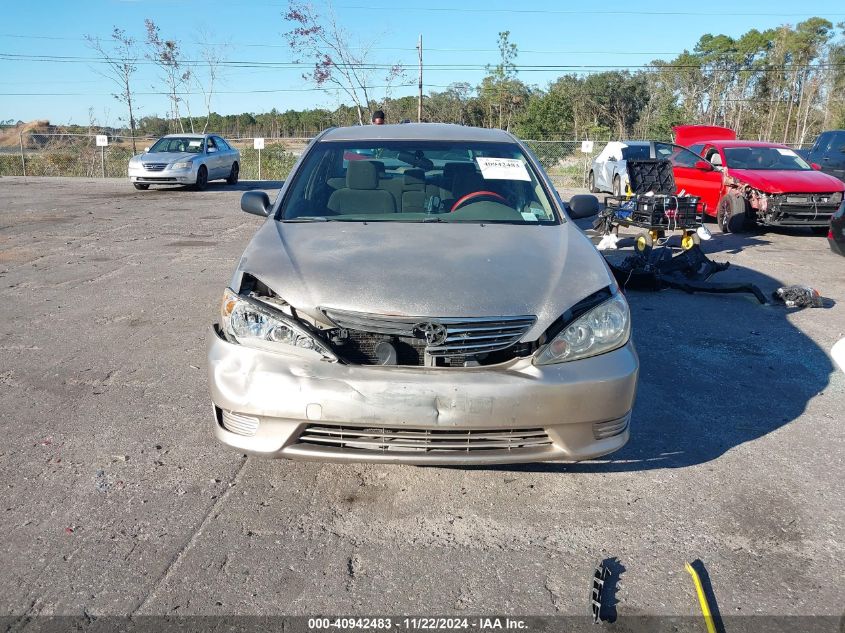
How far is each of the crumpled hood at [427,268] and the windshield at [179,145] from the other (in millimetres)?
17504

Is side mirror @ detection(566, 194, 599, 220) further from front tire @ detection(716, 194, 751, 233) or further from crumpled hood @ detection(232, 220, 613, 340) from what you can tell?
front tire @ detection(716, 194, 751, 233)

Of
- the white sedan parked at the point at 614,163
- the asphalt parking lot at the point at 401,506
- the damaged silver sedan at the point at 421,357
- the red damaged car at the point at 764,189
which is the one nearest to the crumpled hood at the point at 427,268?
the damaged silver sedan at the point at 421,357

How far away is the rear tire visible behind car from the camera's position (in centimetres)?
1181

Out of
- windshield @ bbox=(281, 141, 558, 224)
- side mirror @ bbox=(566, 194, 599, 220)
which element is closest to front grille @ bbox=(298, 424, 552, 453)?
windshield @ bbox=(281, 141, 558, 224)

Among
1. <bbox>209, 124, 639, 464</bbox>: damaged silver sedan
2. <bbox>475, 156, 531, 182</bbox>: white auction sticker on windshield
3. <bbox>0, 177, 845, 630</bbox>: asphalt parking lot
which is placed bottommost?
<bbox>0, 177, 845, 630</bbox>: asphalt parking lot

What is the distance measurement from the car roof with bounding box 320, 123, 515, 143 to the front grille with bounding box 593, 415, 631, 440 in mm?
2377

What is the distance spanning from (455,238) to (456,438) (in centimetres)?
125

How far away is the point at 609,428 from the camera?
3.11 meters

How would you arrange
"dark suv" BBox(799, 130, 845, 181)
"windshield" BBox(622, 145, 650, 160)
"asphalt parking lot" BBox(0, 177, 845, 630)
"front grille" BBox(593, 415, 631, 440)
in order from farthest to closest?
1. "windshield" BBox(622, 145, 650, 160)
2. "dark suv" BBox(799, 130, 845, 181)
3. "front grille" BBox(593, 415, 631, 440)
4. "asphalt parking lot" BBox(0, 177, 845, 630)

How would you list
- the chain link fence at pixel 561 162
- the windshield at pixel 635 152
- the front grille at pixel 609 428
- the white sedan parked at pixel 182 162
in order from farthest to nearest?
the chain link fence at pixel 561 162 < the white sedan parked at pixel 182 162 < the windshield at pixel 635 152 < the front grille at pixel 609 428

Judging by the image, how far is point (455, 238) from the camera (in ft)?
12.4

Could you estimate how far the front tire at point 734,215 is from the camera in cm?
1182

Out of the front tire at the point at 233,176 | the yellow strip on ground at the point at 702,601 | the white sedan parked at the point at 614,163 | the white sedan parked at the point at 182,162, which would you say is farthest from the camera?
the front tire at the point at 233,176

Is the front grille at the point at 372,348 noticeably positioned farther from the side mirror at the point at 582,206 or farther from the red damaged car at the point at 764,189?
the red damaged car at the point at 764,189
